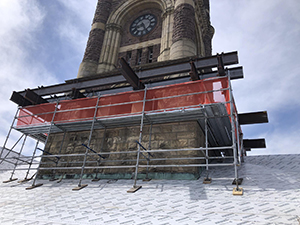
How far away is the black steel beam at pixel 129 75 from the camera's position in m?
10.4

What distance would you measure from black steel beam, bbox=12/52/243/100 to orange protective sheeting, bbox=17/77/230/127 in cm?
163

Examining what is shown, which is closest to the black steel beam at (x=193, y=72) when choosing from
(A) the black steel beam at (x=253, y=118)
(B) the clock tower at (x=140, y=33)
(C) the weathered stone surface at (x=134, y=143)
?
(C) the weathered stone surface at (x=134, y=143)

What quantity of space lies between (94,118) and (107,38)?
11.6 m

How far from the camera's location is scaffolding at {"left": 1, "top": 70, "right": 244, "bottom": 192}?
351 inches

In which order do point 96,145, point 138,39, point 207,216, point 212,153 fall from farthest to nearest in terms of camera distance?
point 138,39 < point 212,153 < point 96,145 < point 207,216

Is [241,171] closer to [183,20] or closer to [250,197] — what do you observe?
[250,197]

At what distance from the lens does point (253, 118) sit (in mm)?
12281

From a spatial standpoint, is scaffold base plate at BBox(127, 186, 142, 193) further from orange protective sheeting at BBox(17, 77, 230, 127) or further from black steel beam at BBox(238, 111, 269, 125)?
black steel beam at BBox(238, 111, 269, 125)

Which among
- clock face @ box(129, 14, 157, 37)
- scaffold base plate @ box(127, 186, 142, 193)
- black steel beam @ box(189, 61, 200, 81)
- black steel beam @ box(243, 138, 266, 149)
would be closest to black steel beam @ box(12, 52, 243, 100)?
black steel beam @ box(189, 61, 200, 81)

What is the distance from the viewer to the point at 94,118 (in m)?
10.5

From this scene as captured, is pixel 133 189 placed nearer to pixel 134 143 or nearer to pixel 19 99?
pixel 134 143

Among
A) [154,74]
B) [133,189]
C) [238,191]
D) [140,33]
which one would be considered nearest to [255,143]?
[154,74]

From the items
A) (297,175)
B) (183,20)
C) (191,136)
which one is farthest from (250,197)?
(183,20)

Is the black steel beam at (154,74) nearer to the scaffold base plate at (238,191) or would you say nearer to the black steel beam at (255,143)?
the black steel beam at (255,143)
